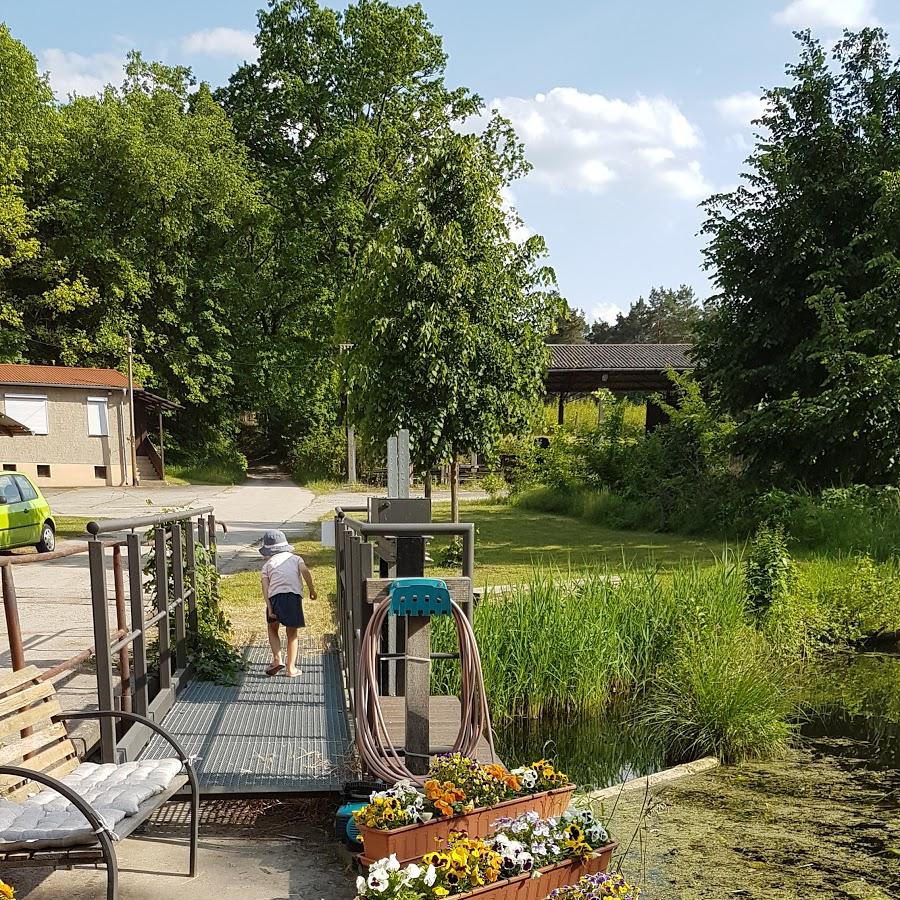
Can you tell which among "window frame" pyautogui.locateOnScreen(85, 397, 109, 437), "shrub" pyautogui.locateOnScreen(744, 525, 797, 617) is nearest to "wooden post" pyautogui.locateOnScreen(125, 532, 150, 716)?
"shrub" pyautogui.locateOnScreen(744, 525, 797, 617)

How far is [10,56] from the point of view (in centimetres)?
3219

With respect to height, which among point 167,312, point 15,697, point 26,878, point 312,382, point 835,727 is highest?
point 167,312

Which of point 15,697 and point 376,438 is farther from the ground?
point 376,438

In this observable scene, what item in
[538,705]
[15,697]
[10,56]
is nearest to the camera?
[15,697]

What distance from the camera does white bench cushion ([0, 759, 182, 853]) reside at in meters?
2.79

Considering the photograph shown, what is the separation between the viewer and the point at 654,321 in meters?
82.1

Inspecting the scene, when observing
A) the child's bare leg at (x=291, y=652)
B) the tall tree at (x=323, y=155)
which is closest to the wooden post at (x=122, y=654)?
the child's bare leg at (x=291, y=652)

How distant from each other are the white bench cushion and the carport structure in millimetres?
25631

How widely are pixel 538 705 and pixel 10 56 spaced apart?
114ft

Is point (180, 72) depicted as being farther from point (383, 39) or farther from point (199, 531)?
point (199, 531)

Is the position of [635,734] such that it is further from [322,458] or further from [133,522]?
[322,458]

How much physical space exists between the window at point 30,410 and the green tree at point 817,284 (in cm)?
2015

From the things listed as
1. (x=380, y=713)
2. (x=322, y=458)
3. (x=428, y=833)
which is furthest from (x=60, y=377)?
(x=428, y=833)

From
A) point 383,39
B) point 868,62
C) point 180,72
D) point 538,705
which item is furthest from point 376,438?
point 180,72
